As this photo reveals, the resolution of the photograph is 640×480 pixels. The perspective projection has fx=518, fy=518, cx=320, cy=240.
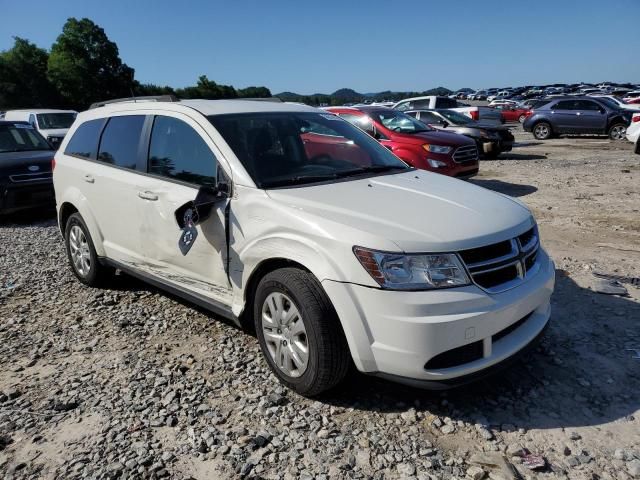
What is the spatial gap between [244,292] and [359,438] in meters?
1.16

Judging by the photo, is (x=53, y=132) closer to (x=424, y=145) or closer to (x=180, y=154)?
(x=424, y=145)

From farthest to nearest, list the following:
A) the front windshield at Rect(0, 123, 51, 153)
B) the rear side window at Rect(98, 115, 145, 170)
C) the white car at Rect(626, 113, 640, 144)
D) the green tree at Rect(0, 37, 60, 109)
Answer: the green tree at Rect(0, 37, 60, 109) → the white car at Rect(626, 113, 640, 144) → the front windshield at Rect(0, 123, 51, 153) → the rear side window at Rect(98, 115, 145, 170)

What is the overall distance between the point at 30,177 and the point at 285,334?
7083 mm

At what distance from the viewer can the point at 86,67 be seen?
2106 inches

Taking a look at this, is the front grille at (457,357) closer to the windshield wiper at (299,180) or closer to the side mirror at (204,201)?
the windshield wiper at (299,180)

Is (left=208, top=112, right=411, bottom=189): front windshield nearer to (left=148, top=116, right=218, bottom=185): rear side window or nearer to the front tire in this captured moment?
(left=148, top=116, right=218, bottom=185): rear side window

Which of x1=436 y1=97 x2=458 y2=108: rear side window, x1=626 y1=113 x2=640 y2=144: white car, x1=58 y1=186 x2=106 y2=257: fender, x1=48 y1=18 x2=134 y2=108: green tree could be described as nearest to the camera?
x1=58 y1=186 x2=106 y2=257: fender

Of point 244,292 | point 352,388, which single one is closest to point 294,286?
point 244,292

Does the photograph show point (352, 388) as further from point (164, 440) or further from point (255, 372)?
point (164, 440)

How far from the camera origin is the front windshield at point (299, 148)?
3.53 meters

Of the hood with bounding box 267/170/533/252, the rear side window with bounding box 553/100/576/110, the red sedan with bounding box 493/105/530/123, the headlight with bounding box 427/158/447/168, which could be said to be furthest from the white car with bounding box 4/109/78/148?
the red sedan with bounding box 493/105/530/123

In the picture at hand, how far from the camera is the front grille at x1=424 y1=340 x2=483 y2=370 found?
2703 millimetres

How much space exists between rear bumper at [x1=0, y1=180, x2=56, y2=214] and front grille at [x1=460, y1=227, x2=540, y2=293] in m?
7.84

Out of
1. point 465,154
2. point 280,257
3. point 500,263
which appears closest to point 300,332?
point 280,257
